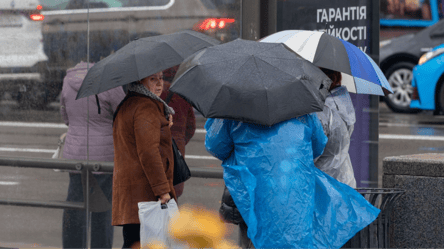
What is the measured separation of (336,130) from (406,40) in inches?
483

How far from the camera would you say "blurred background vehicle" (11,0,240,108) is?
5.49m

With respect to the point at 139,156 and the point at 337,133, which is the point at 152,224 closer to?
the point at 139,156

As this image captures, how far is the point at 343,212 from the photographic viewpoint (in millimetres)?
3477

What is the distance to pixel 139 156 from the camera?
13.4 ft

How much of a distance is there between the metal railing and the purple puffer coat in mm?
56

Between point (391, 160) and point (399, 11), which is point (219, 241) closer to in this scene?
point (391, 160)

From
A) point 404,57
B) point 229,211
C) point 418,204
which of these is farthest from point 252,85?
point 404,57

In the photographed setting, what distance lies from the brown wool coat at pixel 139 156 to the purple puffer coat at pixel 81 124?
1.15 m

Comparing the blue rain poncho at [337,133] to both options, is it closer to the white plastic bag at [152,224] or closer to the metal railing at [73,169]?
the white plastic bag at [152,224]

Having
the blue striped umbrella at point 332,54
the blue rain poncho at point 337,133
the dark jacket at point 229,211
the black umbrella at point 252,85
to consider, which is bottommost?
the dark jacket at point 229,211

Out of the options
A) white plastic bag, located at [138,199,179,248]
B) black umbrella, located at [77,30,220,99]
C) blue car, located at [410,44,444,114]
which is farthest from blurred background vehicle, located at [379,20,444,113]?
white plastic bag, located at [138,199,179,248]

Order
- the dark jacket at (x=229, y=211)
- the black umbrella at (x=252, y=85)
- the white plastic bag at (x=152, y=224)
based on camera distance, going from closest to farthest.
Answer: the black umbrella at (x=252, y=85) → the dark jacket at (x=229, y=211) → the white plastic bag at (x=152, y=224)

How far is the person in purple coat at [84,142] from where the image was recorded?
5430 mm

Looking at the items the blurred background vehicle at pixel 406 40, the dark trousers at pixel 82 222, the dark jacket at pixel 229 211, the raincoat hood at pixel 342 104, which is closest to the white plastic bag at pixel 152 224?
the dark jacket at pixel 229 211
